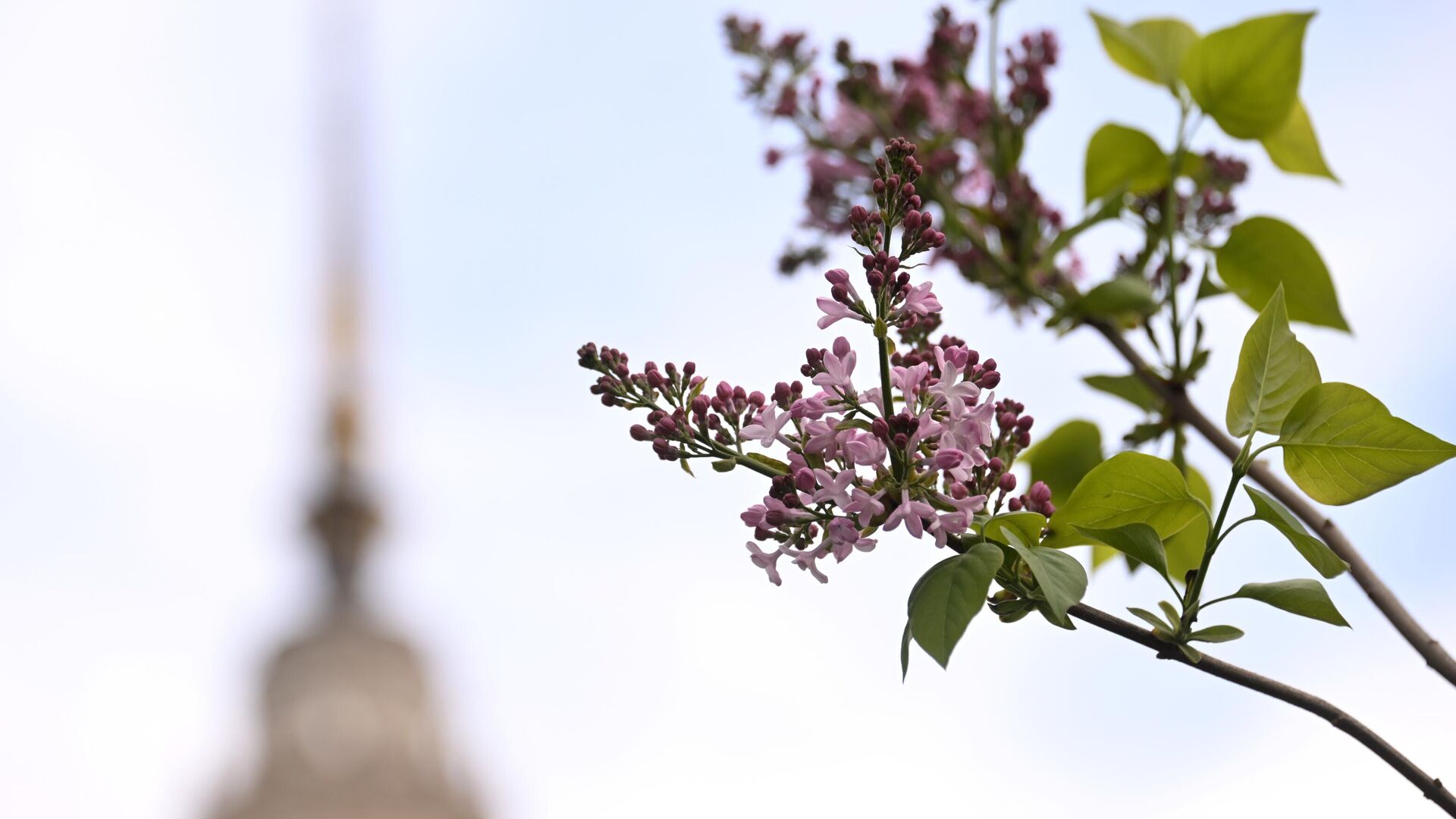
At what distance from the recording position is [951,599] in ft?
1.20

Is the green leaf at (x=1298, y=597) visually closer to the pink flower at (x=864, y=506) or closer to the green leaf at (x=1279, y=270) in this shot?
the pink flower at (x=864, y=506)

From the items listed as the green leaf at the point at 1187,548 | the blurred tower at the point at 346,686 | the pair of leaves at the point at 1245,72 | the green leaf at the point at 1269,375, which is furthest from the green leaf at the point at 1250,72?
the blurred tower at the point at 346,686

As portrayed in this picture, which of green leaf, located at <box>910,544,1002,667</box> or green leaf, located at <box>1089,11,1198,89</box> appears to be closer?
green leaf, located at <box>910,544,1002,667</box>

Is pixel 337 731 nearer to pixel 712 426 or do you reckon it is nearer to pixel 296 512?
pixel 296 512

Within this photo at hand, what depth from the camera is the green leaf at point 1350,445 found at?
413 millimetres

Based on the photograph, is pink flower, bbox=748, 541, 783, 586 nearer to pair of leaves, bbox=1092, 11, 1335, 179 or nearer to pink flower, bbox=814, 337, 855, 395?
pink flower, bbox=814, 337, 855, 395

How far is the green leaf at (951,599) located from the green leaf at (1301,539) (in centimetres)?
11

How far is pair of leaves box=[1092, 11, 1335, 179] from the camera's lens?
72cm

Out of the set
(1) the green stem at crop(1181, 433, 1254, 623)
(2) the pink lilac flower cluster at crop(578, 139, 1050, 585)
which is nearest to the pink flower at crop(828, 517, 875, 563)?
(2) the pink lilac flower cluster at crop(578, 139, 1050, 585)

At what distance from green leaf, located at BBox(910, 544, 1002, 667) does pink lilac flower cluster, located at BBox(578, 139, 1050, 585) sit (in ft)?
0.05

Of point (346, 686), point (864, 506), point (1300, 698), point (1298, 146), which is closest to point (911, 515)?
point (864, 506)

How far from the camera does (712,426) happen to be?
0.43 meters

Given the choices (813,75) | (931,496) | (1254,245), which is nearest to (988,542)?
(931,496)

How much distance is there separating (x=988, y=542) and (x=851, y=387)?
69mm
